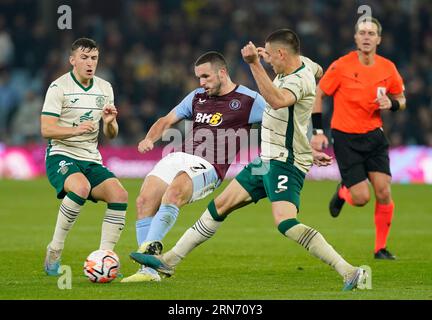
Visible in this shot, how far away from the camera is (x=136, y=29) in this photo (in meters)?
26.1

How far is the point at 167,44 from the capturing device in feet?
84.6

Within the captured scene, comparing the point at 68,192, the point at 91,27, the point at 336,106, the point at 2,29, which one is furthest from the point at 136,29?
the point at 68,192

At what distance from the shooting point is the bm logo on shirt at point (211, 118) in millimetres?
10297

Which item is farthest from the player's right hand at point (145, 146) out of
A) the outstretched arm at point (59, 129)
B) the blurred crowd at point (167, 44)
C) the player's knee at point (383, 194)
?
the blurred crowd at point (167, 44)

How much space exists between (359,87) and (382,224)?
62.6 inches

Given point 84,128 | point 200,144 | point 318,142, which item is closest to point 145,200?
point 200,144

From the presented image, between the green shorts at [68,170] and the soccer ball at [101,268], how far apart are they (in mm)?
1261

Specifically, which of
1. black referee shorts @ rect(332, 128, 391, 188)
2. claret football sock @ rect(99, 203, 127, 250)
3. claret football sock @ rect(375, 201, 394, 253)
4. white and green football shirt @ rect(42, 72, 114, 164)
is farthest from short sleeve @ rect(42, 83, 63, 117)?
claret football sock @ rect(375, 201, 394, 253)

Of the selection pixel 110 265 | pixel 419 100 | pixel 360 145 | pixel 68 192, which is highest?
pixel 419 100

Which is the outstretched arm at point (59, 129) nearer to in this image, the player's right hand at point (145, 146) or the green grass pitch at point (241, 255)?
the player's right hand at point (145, 146)

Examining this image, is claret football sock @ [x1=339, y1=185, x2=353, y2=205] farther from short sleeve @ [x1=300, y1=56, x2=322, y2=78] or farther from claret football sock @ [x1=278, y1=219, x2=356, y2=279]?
claret football sock @ [x1=278, y1=219, x2=356, y2=279]

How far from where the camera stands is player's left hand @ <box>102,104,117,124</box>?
997 cm

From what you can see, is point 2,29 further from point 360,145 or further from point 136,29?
point 360,145

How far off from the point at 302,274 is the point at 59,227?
243 cm
